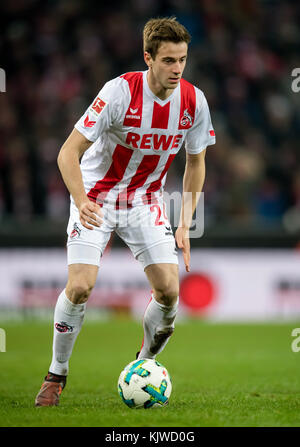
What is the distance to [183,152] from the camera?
14695 millimetres

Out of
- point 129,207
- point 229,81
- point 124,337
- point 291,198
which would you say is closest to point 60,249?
point 124,337

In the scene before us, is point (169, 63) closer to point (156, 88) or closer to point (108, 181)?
point (156, 88)

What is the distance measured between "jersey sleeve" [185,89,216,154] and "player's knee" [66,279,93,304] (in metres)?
1.40

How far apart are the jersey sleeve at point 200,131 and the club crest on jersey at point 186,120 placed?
0.06 metres

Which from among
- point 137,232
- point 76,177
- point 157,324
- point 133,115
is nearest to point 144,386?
point 157,324

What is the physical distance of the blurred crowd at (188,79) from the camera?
1389 cm

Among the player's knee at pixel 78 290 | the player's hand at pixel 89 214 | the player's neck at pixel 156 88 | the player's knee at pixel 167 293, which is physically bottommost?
the player's knee at pixel 167 293

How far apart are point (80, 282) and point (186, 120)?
4.79 feet

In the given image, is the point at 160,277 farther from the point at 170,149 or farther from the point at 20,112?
the point at 20,112

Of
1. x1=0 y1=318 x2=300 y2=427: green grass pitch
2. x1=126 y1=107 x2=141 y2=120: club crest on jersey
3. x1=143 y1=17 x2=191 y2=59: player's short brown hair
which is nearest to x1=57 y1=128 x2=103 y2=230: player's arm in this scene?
x1=126 y1=107 x2=141 y2=120: club crest on jersey

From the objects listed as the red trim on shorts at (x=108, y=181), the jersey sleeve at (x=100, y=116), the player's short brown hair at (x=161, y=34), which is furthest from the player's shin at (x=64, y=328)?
the player's short brown hair at (x=161, y=34)

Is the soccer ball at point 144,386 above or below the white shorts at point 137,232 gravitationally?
below

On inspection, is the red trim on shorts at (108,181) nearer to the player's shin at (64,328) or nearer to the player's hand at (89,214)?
the player's hand at (89,214)
